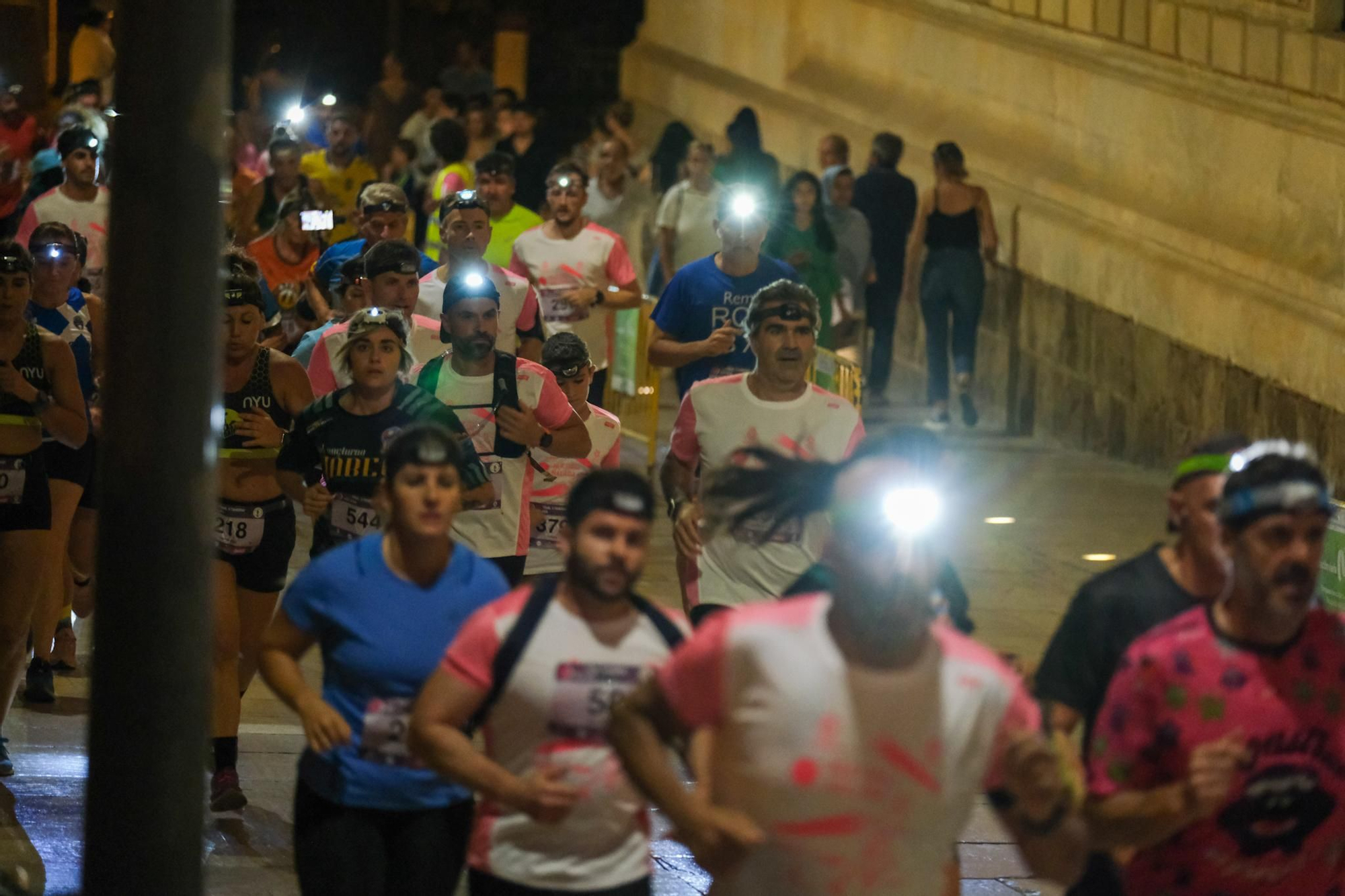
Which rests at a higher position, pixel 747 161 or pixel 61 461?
pixel 747 161

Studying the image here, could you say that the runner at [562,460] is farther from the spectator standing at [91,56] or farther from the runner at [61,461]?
the spectator standing at [91,56]

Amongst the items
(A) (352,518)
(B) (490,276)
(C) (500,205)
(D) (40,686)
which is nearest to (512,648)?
(A) (352,518)

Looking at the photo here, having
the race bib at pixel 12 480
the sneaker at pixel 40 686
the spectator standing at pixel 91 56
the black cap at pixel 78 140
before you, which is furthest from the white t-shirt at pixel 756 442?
the spectator standing at pixel 91 56

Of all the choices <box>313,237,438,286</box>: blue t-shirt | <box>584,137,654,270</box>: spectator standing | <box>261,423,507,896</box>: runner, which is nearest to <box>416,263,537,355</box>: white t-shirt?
<box>313,237,438,286</box>: blue t-shirt

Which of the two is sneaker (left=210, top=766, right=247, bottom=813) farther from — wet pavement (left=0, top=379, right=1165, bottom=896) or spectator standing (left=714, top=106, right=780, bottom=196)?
spectator standing (left=714, top=106, right=780, bottom=196)

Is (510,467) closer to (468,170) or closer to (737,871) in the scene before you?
(737,871)

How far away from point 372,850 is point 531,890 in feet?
2.06

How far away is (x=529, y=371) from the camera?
9047 mm

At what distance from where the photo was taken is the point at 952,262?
1742cm

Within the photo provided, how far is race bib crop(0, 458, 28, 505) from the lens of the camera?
8852mm

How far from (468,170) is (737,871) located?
1334cm

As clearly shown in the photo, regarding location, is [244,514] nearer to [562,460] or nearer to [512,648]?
Result: [562,460]

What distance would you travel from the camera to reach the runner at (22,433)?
883 cm

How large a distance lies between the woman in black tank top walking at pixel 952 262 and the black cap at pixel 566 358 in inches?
297
